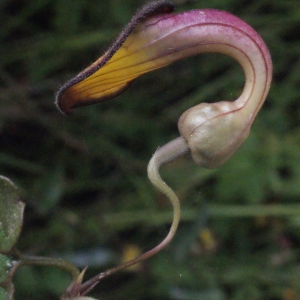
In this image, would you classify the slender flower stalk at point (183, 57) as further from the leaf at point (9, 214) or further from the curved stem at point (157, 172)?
the leaf at point (9, 214)

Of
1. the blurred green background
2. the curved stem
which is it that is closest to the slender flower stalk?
the curved stem

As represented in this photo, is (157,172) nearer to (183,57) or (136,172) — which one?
(183,57)

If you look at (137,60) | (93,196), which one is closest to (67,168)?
(93,196)

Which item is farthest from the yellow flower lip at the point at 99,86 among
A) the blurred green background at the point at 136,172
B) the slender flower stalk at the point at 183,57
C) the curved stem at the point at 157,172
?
the blurred green background at the point at 136,172

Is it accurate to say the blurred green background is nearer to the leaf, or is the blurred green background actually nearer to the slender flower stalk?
the leaf

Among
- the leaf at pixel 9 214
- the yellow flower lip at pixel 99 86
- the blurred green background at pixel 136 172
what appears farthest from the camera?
the blurred green background at pixel 136 172

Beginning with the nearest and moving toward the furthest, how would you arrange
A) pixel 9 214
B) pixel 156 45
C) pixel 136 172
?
pixel 156 45 → pixel 9 214 → pixel 136 172

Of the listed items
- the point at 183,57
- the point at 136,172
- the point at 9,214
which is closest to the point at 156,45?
the point at 183,57
